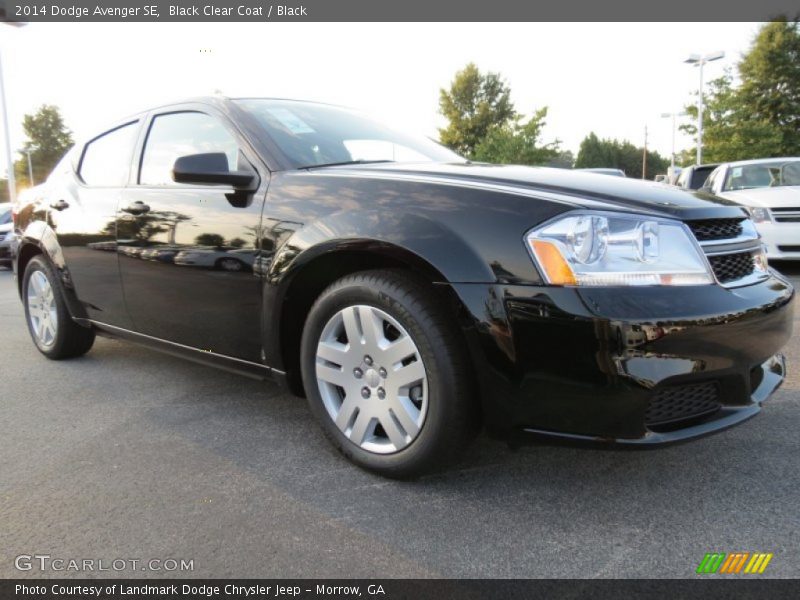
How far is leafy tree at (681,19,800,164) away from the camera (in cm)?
2919

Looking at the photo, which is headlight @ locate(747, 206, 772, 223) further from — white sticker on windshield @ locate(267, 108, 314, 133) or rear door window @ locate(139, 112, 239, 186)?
rear door window @ locate(139, 112, 239, 186)

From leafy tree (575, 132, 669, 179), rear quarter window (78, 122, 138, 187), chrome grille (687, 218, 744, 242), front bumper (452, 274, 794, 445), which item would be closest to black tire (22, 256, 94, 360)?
rear quarter window (78, 122, 138, 187)

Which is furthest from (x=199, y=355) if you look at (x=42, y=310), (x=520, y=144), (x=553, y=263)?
(x=520, y=144)

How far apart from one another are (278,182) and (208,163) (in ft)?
0.99

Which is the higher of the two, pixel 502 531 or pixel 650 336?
pixel 650 336

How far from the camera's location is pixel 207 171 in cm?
257

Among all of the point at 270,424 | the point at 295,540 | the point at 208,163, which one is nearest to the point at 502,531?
the point at 295,540

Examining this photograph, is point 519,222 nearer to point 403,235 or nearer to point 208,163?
point 403,235

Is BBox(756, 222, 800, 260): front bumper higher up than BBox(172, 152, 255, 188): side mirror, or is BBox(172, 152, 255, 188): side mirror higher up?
BBox(172, 152, 255, 188): side mirror

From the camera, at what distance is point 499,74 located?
49.5 m

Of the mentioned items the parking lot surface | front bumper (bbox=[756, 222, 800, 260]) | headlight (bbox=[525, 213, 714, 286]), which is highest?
headlight (bbox=[525, 213, 714, 286])

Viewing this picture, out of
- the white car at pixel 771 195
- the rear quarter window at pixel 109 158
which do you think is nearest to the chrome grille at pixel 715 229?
the rear quarter window at pixel 109 158

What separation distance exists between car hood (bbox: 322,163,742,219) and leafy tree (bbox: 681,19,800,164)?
30703mm

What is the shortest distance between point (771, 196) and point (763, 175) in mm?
741
